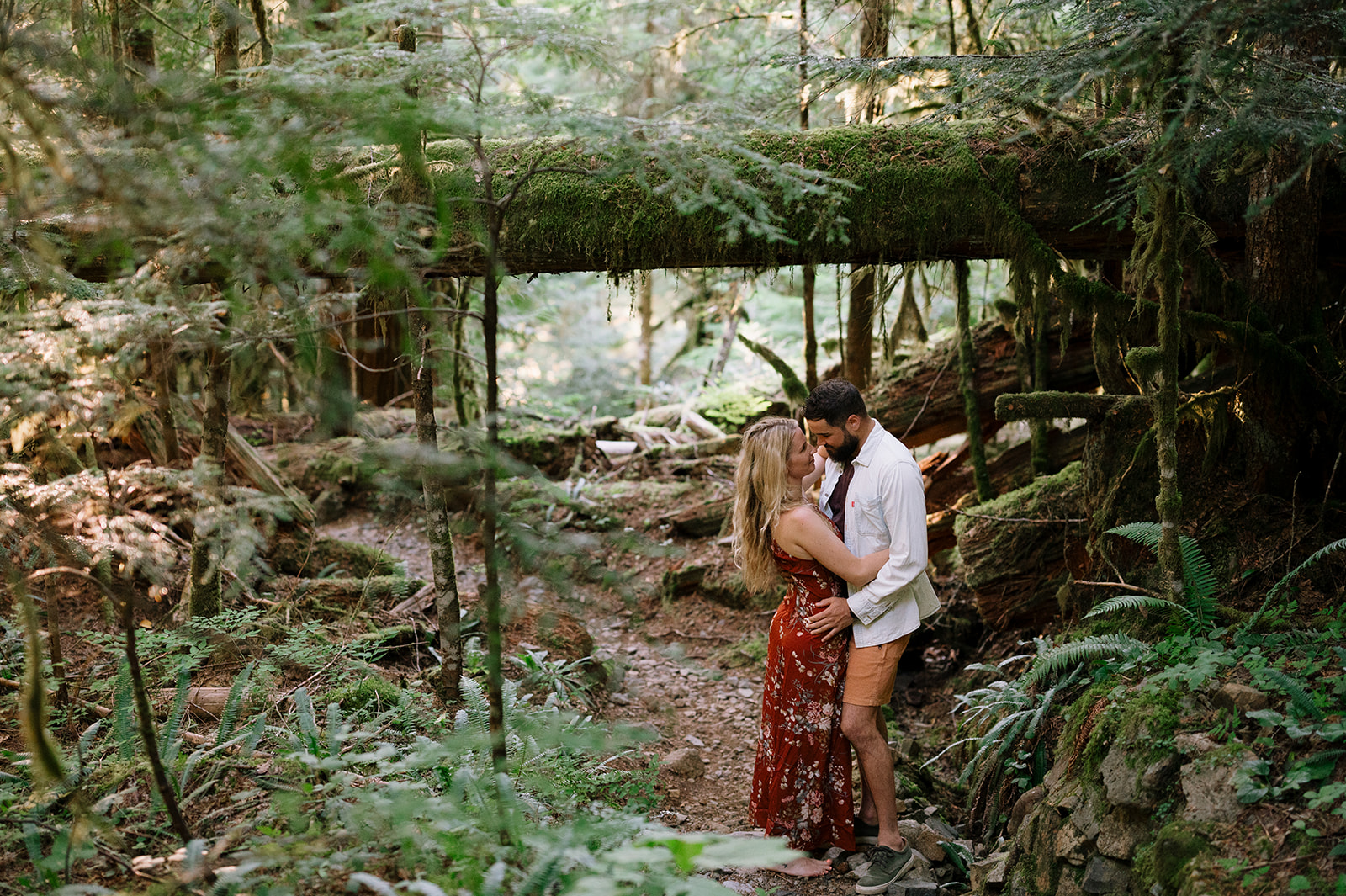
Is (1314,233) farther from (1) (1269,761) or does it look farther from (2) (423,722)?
(2) (423,722)

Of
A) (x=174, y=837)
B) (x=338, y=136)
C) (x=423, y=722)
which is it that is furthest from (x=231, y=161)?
(x=423, y=722)

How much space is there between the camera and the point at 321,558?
7238 millimetres

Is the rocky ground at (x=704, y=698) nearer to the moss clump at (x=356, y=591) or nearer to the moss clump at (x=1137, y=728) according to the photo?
the moss clump at (x=356, y=591)

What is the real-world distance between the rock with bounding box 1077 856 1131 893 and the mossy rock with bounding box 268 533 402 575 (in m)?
5.55

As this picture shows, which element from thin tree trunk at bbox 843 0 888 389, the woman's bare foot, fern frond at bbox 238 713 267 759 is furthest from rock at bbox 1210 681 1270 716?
fern frond at bbox 238 713 267 759

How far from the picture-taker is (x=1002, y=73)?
411 cm

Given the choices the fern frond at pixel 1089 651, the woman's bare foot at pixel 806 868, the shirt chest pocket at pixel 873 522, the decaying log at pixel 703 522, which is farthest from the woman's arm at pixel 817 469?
the decaying log at pixel 703 522

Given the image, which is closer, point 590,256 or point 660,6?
point 590,256

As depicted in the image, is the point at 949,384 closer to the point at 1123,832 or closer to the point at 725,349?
the point at 1123,832

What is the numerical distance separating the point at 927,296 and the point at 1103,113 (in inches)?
88.9

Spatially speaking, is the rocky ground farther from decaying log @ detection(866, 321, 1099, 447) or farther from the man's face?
decaying log @ detection(866, 321, 1099, 447)

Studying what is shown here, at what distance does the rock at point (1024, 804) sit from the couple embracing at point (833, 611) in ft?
2.01

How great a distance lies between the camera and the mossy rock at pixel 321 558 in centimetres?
705

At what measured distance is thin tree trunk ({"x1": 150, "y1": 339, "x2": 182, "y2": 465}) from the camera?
625 cm
